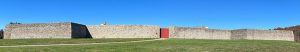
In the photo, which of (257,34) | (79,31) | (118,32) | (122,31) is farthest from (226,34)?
(79,31)

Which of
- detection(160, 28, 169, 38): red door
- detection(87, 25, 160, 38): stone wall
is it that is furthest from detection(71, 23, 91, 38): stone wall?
detection(160, 28, 169, 38): red door

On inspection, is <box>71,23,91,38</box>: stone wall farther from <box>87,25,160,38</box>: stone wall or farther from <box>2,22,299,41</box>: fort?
<box>87,25,160,38</box>: stone wall

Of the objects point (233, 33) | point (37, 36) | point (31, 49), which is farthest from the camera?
point (233, 33)

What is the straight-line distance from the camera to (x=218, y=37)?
5050 cm

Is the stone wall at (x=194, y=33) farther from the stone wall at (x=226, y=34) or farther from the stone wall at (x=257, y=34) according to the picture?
the stone wall at (x=257, y=34)

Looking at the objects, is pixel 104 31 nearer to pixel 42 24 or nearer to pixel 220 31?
pixel 42 24

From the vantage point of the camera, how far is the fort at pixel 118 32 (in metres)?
48.0

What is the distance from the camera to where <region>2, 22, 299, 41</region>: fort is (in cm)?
4803

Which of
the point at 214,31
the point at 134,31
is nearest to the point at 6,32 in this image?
the point at 134,31

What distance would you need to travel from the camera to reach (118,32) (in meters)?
50.2

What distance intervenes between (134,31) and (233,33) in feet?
34.3

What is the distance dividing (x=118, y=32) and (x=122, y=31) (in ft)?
1.36

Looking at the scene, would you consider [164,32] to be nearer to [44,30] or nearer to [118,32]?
[118,32]

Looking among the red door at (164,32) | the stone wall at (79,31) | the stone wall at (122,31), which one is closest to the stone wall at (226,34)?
the red door at (164,32)
